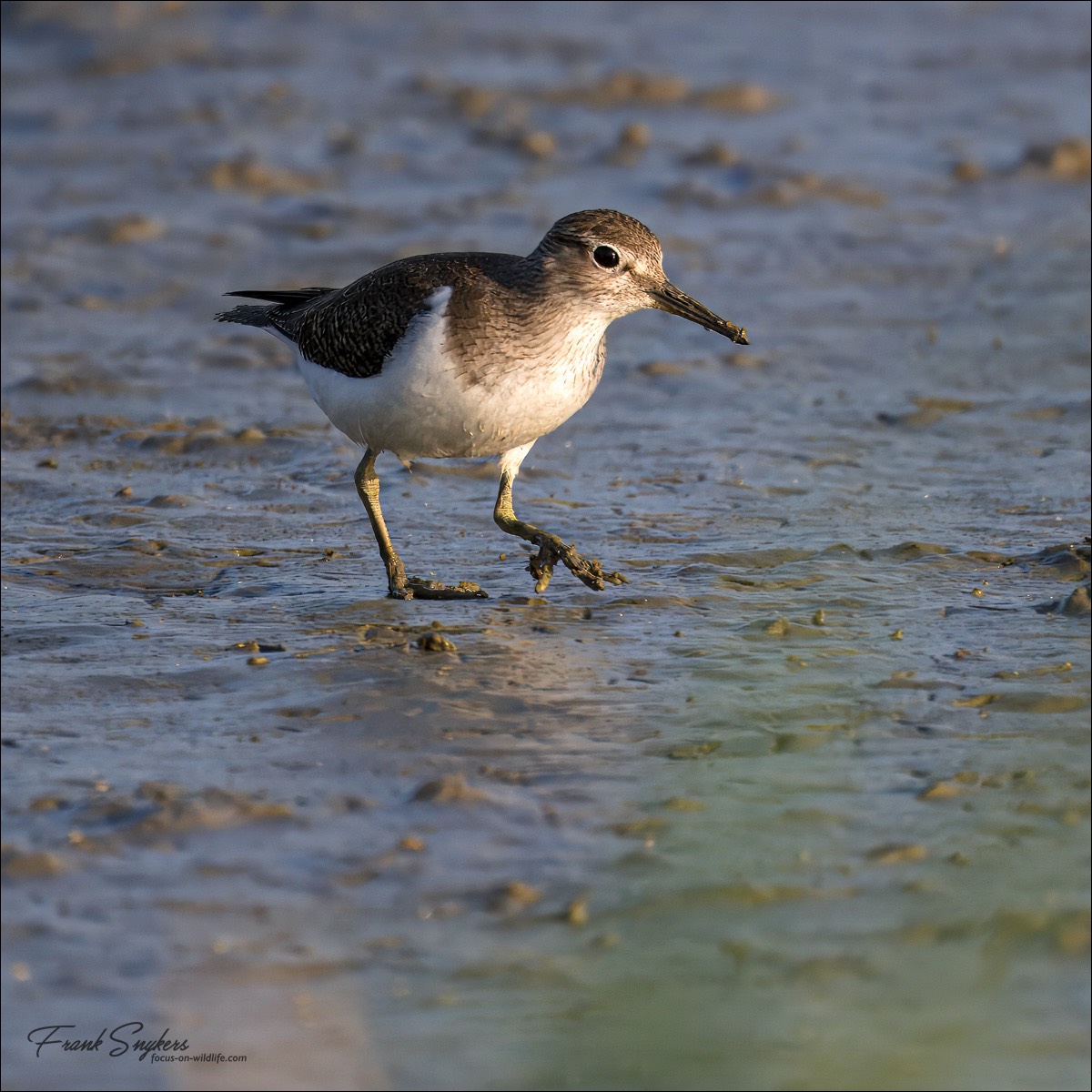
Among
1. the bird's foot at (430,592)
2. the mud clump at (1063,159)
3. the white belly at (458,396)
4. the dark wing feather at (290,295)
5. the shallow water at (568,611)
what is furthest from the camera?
the mud clump at (1063,159)

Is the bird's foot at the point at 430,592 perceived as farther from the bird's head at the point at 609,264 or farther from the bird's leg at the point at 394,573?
the bird's head at the point at 609,264

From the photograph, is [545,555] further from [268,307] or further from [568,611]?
[268,307]

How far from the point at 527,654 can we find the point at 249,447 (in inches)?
142

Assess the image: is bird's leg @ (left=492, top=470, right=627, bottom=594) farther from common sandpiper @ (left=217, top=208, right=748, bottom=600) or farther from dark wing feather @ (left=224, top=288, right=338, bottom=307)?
dark wing feather @ (left=224, top=288, right=338, bottom=307)

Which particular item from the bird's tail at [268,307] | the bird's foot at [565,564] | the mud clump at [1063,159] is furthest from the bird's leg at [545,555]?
the mud clump at [1063,159]

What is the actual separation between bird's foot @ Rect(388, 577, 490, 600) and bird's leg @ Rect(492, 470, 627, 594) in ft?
0.86

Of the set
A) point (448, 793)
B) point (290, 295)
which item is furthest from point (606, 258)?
point (448, 793)

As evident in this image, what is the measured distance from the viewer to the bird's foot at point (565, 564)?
6887mm

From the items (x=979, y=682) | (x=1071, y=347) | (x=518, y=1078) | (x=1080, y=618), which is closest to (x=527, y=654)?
(x=979, y=682)

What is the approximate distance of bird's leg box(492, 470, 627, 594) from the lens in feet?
22.6

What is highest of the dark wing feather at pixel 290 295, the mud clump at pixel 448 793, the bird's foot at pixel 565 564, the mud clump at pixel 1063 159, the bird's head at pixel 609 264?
the mud clump at pixel 1063 159

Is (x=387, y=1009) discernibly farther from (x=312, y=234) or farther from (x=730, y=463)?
(x=312, y=234)

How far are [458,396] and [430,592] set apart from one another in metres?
0.93

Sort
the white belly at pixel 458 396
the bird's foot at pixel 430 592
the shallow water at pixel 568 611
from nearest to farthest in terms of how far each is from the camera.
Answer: the shallow water at pixel 568 611, the white belly at pixel 458 396, the bird's foot at pixel 430 592
